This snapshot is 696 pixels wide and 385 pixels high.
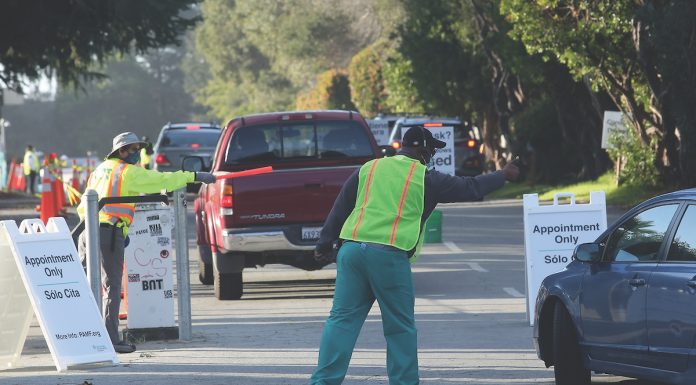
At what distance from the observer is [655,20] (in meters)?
29.7

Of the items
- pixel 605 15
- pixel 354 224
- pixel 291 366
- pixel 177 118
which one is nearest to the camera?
pixel 354 224

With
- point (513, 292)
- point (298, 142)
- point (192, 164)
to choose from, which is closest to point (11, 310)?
point (192, 164)

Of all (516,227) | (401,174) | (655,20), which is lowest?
(516,227)

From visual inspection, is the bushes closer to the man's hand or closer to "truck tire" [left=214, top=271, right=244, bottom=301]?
"truck tire" [left=214, top=271, right=244, bottom=301]

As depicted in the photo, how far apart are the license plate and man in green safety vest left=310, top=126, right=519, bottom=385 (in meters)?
7.13

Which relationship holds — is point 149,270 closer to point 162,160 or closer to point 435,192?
point 435,192

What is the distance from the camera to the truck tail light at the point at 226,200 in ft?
53.4

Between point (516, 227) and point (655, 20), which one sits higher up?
point (655, 20)

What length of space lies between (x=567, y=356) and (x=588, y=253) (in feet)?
2.29

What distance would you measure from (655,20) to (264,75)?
85.1 m

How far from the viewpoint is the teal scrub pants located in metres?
8.95

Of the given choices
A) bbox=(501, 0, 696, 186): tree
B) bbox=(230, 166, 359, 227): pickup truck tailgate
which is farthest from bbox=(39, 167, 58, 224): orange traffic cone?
bbox=(230, 166, 359, 227): pickup truck tailgate

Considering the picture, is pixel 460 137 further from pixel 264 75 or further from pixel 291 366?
pixel 264 75

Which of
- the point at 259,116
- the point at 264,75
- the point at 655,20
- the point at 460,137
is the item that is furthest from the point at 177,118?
the point at 259,116
